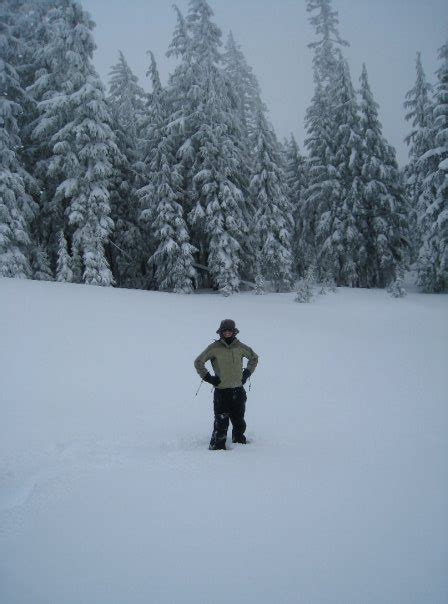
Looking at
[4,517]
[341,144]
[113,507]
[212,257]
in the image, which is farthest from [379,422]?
[341,144]

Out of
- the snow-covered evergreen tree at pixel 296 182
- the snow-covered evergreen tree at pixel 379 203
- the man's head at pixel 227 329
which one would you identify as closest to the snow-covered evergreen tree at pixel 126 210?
the snow-covered evergreen tree at pixel 296 182

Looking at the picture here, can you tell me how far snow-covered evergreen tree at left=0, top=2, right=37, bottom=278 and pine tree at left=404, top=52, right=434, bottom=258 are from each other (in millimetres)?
22855

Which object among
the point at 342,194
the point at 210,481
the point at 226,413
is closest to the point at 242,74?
the point at 342,194

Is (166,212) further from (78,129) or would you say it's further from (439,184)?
(439,184)

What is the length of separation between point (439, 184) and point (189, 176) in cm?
1496

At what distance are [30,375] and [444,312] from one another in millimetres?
19039

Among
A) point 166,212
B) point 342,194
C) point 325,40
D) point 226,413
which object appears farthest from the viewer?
point 325,40

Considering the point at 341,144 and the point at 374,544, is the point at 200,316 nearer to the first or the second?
the point at 374,544

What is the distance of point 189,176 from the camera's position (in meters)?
25.4

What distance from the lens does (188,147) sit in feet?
80.5

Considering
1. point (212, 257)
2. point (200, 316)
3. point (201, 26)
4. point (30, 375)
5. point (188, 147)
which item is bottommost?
point (30, 375)

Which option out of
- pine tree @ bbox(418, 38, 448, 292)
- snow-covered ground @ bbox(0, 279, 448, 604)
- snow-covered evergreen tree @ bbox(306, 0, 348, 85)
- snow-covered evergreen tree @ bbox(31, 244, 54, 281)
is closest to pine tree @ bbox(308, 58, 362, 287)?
pine tree @ bbox(418, 38, 448, 292)

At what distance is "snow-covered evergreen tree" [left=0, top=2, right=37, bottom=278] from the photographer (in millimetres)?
19891

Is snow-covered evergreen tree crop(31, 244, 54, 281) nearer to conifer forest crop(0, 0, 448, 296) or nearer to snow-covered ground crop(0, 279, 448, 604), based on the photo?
conifer forest crop(0, 0, 448, 296)
